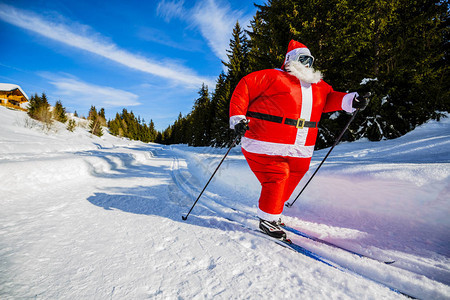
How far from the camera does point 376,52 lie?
6863 millimetres

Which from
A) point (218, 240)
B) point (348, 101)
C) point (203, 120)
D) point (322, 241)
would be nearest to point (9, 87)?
point (203, 120)

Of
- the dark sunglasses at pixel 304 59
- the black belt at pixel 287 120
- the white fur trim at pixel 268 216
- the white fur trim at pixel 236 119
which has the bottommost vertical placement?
the white fur trim at pixel 268 216

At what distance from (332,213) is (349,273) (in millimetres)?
1201

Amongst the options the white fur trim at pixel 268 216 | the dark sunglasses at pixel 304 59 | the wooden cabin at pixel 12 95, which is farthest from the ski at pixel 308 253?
the wooden cabin at pixel 12 95

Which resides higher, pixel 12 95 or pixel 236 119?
pixel 12 95

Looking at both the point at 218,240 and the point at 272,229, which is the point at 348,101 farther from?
the point at 218,240

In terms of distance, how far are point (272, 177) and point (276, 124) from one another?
56cm

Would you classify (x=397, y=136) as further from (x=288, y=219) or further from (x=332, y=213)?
(x=288, y=219)

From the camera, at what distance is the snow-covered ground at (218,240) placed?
3.50 feet

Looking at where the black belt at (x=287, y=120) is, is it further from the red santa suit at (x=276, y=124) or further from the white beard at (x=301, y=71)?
the white beard at (x=301, y=71)

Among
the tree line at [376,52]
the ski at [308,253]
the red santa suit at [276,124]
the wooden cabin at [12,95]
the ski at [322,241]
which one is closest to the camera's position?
the ski at [308,253]

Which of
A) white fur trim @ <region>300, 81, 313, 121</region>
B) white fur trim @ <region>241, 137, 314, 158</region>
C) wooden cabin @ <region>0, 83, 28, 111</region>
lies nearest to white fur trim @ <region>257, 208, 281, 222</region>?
white fur trim @ <region>241, 137, 314, 158</region>

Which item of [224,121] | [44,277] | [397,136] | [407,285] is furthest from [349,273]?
[224,121]

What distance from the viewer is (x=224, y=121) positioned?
17.3 meters
